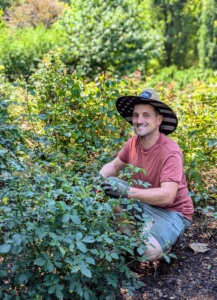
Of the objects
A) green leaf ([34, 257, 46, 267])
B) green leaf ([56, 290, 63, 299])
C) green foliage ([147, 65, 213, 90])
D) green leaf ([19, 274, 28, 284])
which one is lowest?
green leaf ([56, 290, 63, 299])

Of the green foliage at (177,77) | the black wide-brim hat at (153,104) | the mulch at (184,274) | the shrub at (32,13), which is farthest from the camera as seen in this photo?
→ the shrub at (32,13)

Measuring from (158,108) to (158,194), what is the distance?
60 centimetres

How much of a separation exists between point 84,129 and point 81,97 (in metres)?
0.30

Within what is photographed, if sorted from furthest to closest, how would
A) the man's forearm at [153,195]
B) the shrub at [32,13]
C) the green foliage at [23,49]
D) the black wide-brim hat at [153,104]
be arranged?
the shrub at [32,13] < the green foliage at [23,49] < the black wide-brim hat at [153,104] < the man's forearm at [153,195]

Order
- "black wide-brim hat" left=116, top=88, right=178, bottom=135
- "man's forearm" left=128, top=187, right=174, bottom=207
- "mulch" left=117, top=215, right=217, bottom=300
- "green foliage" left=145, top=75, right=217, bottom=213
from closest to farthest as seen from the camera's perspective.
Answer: "mulch" left=117, top=215, right=217, bottom=300 < "man's forearm" left=128, top=187, right=174, bottom=207 < "black wide-brim hat" left=116, top=88, right=178, bottom=135 < "green foliage" left=145, top=75, right=217, bottom=213

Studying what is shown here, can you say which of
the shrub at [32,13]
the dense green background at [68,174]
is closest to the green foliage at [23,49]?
the dense green background at [68,174]

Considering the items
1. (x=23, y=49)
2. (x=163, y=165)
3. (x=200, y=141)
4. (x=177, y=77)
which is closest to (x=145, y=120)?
(x=163, y=165)

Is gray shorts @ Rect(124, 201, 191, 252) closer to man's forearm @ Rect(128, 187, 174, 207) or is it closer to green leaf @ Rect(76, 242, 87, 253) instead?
man's forearm @ Rect(128, 187, 174, 207)

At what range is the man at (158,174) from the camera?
2.88m

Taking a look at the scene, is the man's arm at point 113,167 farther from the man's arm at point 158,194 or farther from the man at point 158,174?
the man's arm at point 158,194

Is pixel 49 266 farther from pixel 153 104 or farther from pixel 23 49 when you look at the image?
pixel 23 49

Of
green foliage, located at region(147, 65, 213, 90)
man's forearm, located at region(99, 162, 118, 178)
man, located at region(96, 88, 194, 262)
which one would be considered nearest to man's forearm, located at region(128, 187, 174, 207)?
man, located at region(96, 88, 194, 262)

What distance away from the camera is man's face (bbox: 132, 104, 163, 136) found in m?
3.05

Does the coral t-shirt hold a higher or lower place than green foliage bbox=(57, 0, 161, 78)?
lower
